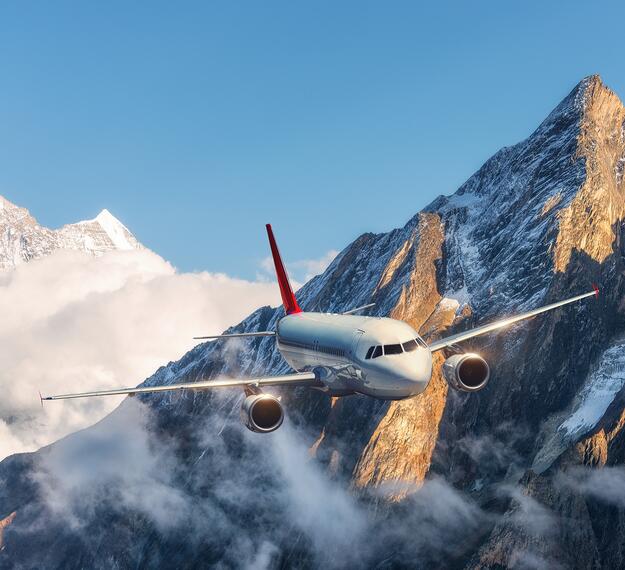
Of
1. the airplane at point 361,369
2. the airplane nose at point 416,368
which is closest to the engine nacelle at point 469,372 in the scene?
the airplane at point 361,369

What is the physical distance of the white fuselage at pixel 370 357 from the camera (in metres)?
42.6

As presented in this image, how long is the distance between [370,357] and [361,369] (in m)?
1.18

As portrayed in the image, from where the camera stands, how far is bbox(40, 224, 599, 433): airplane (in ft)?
141

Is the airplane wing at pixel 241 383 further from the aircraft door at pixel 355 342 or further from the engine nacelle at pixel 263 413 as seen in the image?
the aircraft door at pixel 355 342

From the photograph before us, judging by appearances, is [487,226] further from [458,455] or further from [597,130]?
[458,455]

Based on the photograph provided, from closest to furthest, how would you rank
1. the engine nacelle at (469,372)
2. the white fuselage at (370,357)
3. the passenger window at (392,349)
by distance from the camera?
the white fuselage at (370,357) < the passenger window at (392,349) < the engine nacelle at (469,372)

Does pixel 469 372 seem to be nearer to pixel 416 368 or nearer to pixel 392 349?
pixel 416 368

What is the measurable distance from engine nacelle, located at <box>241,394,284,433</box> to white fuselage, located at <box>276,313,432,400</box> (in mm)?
5065

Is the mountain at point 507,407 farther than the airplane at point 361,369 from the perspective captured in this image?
Yes

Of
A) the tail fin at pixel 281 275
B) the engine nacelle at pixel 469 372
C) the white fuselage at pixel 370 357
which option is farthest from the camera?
the tail fin at pixel 281 275

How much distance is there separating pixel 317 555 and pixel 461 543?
38.4 metres

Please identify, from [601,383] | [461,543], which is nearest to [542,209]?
[601,383]

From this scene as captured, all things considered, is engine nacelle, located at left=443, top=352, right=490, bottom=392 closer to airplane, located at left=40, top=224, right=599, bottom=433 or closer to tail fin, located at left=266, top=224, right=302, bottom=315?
airplane, located at left=40, top=224, right=599, bottom=433

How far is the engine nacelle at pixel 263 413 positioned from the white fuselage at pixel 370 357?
506cm
